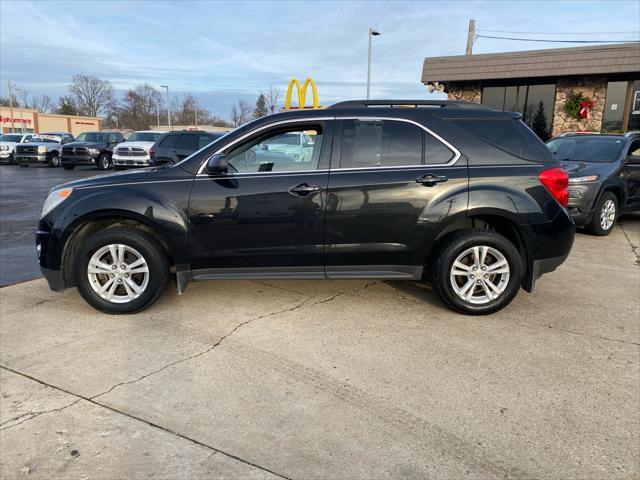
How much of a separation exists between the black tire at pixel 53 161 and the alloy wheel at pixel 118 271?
24.0m

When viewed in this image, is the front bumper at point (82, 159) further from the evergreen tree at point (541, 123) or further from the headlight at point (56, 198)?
the headlight at point (56, 198)

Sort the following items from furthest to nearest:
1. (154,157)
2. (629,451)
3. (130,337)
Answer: (154,157)
(130,337)
(629,451)

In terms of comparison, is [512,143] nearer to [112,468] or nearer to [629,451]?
[629,451]

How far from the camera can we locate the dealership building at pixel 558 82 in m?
14.6

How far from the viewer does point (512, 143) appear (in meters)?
4.38

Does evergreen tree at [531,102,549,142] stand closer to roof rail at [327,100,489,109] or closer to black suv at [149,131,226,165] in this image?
black suv at [149,131,226,165]

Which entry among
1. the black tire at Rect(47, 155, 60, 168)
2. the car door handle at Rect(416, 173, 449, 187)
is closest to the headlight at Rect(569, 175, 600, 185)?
the car door handle at Rect(416, 173, 449, 187)

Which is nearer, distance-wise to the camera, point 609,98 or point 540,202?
point 540,202

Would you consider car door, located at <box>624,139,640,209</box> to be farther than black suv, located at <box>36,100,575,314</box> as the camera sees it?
Yes

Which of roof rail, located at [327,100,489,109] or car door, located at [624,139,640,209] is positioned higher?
roof rail, located at [327,100,489,109]

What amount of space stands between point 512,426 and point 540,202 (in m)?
2.24

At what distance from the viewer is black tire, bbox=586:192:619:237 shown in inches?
314

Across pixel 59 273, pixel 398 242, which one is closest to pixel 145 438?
pixel 59 273

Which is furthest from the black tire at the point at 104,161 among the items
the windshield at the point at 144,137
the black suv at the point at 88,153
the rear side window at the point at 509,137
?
the rear side window at the point at 509,137
